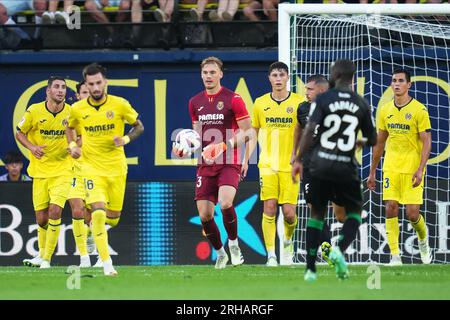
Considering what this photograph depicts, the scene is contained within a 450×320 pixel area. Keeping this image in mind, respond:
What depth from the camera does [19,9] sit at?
743 inches

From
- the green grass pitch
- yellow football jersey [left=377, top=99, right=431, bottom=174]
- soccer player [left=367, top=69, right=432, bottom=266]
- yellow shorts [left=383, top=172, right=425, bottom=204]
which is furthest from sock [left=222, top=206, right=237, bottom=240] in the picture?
yellow football jersey [left=377, top=99, right=431, bottom=174]

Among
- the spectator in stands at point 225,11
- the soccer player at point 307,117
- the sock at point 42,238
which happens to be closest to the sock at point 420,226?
the soccer player at point 307,117

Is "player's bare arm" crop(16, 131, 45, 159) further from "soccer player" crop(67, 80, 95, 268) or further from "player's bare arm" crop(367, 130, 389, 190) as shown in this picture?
"player's bare arm" crop(367, 130, 389, 190)

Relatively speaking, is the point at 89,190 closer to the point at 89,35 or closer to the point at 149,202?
the point at 149,202

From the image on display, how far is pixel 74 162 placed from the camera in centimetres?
1534

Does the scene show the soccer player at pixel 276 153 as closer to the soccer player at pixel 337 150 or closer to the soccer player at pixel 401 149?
the soccer player at pixel 401 149

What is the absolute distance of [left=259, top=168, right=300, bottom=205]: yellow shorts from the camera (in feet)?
46.5

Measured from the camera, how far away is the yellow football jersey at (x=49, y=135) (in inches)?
589

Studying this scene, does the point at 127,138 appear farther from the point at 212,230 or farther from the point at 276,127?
the point at 276,127

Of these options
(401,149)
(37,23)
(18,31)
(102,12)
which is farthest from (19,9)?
(401,149)

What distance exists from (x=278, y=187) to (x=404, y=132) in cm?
170

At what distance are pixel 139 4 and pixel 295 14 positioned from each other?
3.91 meters

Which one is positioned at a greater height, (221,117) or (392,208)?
(221,117)

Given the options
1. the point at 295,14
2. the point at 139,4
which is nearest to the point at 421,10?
the point at 295,14
